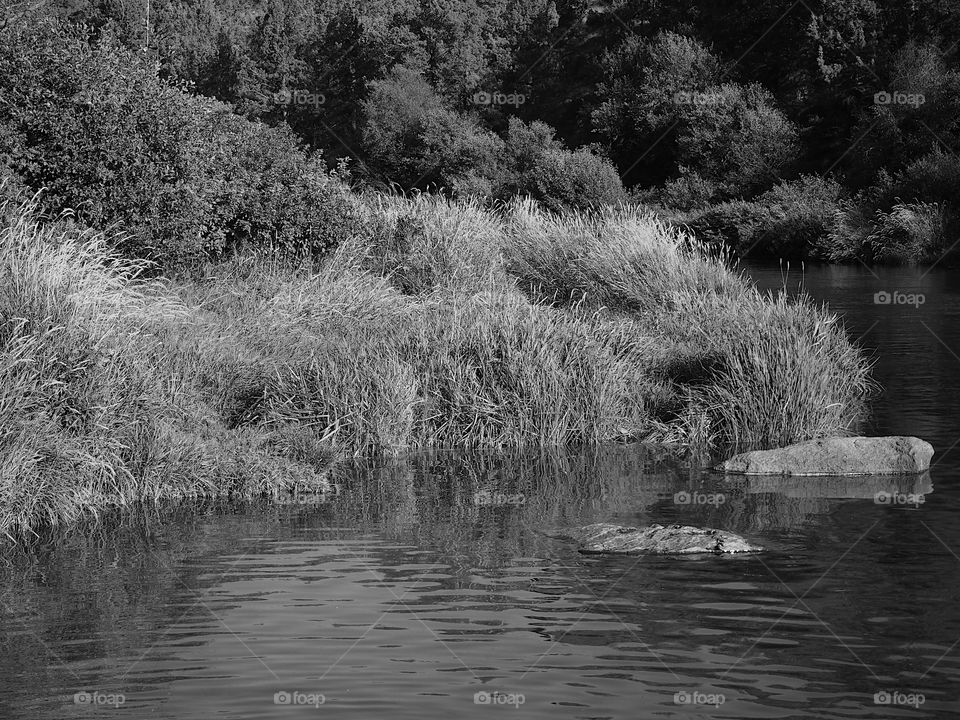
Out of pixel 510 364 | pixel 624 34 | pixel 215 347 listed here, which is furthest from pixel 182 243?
pixel 624 34

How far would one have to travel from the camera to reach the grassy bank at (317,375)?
11812 millimetres

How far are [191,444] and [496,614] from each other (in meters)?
4.74

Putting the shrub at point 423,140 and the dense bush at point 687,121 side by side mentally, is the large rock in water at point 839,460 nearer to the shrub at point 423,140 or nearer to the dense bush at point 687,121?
the shrub at point 423,140

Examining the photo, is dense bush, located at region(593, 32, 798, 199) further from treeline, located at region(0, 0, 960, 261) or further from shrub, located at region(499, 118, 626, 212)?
shrub, located at region(499, 118, 626, 212)

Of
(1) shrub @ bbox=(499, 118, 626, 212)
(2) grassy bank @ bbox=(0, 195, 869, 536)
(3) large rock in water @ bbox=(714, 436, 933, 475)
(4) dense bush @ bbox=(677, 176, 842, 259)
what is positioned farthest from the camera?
(1) shrub @ bbox=(499, 118, 626, 212)

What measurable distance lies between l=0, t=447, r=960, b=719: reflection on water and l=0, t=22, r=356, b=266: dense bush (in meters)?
8.89

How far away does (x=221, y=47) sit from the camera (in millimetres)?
86062

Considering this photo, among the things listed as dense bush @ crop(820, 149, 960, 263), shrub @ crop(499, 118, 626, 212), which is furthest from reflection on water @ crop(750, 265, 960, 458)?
shrub @ crop(499, 118, 626, 212)

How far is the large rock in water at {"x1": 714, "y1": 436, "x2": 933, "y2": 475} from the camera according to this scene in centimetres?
1327

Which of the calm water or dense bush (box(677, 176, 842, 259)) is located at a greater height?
dense bush (box(677, 176, 842, 259))

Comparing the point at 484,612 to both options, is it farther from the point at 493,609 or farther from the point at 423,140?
the point at 423,140

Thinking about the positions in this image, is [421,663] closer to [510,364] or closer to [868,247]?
[510,364]

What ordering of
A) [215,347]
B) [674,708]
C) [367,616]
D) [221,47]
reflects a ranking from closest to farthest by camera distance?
[674,708] < [367,616] < [215,347] < [221,47]

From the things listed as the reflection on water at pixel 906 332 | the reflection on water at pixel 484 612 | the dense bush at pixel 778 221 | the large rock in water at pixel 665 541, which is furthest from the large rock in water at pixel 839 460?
the dense bush at pixel 778 221
